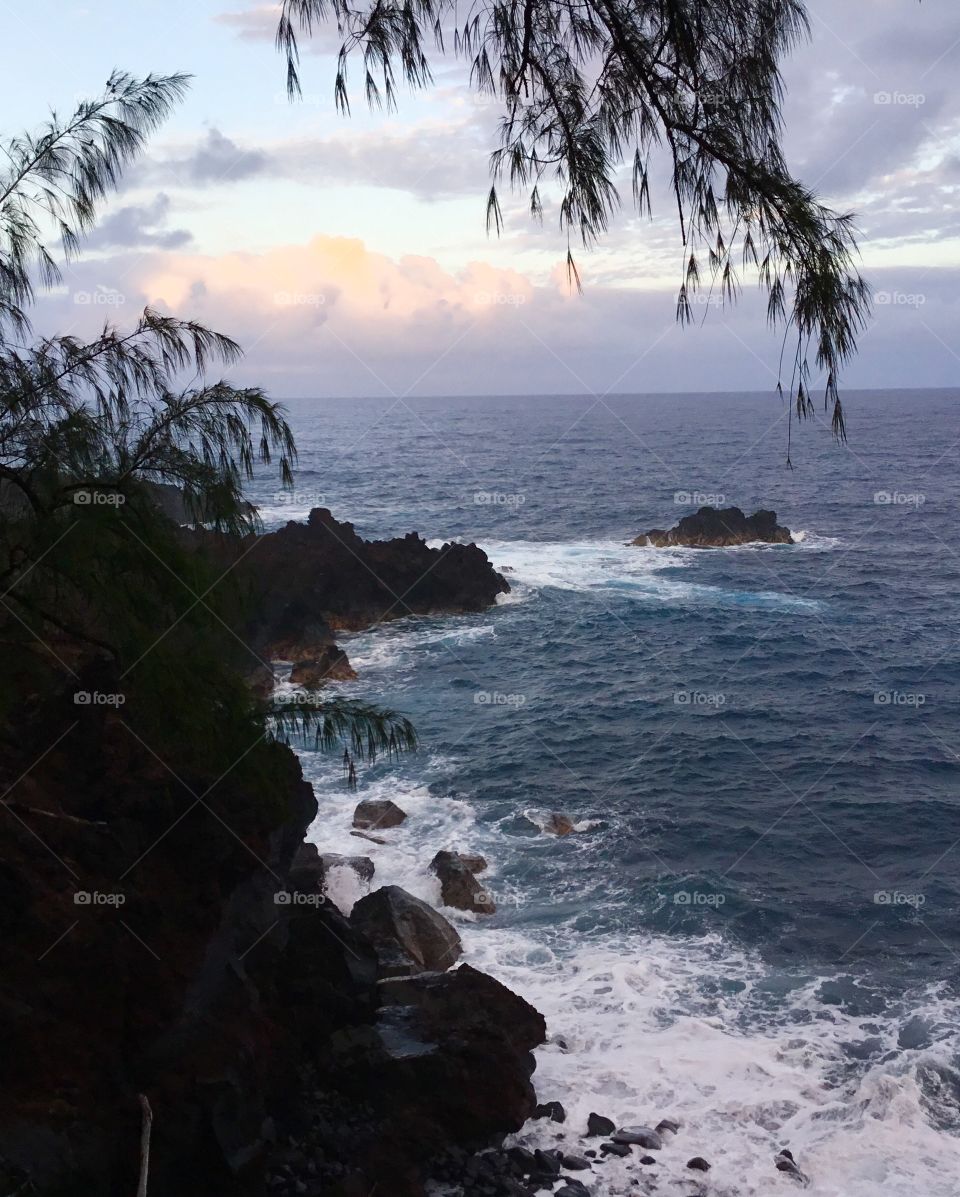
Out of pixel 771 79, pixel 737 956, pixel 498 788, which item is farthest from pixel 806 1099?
pixel 771 79

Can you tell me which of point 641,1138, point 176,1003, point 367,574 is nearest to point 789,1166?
point 641,1138

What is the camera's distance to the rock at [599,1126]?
13.9m

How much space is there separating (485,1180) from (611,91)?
1250cm

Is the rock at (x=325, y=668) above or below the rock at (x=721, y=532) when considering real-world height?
below

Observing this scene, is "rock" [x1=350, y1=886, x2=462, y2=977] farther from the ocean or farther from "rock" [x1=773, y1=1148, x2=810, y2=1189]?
"rock" [x1=773, y1=1148, x2=810, y2=1189]

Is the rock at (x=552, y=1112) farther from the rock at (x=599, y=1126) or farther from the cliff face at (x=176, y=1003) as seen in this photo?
the cliff face at (x=176, y=1003)

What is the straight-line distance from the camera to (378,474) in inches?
3652

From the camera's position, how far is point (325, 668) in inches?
1348

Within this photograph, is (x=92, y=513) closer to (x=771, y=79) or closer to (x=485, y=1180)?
(x=771, y=79)

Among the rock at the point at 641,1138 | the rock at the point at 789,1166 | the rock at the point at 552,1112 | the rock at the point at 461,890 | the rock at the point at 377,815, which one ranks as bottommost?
the rock at the point at 789,1166

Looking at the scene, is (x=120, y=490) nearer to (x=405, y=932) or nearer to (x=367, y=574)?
(x=405, y=932)

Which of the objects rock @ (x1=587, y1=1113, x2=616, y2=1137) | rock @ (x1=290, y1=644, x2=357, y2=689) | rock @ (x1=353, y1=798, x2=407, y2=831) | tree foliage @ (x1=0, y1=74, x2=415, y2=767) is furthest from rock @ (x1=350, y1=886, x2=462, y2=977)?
rock @ (x1=290, y1=644, x2=357, y2=689)

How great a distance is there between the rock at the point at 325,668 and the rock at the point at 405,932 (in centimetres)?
1561

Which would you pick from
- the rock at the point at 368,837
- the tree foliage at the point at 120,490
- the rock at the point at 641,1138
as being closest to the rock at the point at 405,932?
the rock at the point at 368,837
